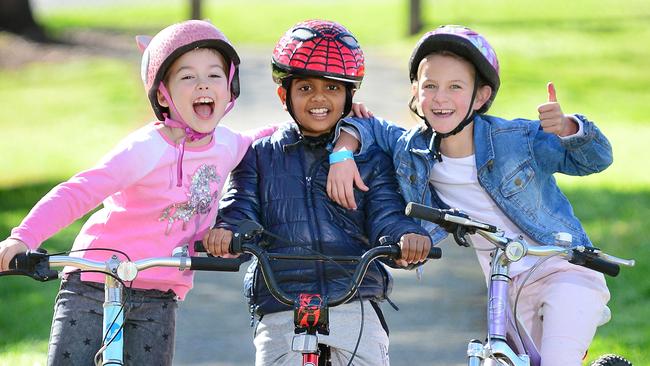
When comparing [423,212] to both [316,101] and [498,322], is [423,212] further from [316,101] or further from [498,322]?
[316,101]

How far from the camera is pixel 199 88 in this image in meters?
5.48

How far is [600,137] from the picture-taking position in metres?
5.48

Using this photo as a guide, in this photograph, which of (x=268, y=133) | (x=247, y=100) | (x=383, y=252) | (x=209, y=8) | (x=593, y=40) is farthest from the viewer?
(x=209, y=8)

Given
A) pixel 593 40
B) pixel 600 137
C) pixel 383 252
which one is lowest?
pixel 383 252

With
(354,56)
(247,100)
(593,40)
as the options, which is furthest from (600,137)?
(593,40)

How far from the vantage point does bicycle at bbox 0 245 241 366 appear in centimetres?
462

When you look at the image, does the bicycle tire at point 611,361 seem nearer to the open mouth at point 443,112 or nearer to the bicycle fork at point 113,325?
the open mouth at point 443,112

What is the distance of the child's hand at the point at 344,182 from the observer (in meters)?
5.42

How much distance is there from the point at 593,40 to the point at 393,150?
1937 centimetres

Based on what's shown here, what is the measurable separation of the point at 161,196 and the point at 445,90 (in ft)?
4.18

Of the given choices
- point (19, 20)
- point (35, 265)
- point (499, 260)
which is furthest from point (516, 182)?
point (19, 20)

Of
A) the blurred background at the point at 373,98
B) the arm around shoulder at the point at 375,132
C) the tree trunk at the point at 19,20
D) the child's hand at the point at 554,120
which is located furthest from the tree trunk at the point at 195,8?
the child's hand at the point at 554,120

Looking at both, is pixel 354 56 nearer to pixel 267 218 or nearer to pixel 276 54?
pixel 276 54

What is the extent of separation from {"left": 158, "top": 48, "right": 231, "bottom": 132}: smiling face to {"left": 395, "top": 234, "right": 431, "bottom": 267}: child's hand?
1033 mm
